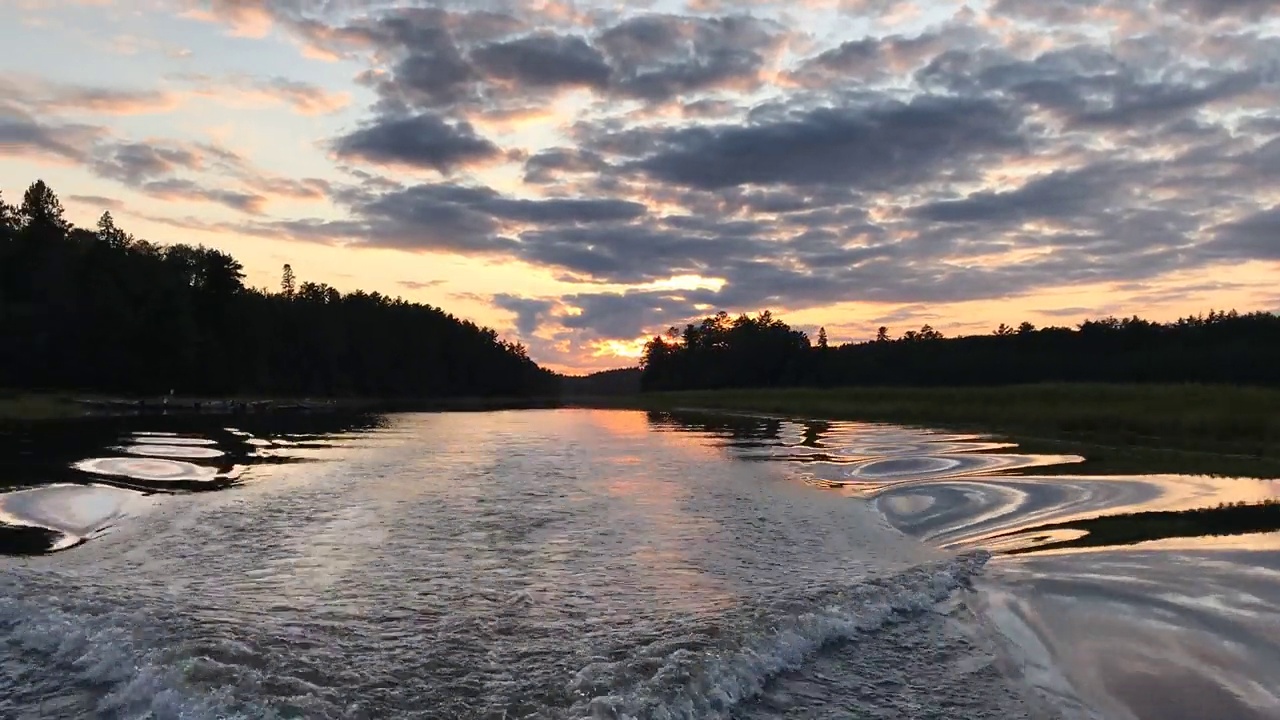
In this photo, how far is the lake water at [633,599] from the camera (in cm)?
717

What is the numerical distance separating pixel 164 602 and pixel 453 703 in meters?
4.75

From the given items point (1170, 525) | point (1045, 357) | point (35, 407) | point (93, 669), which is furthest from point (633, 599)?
point (1045, 357)

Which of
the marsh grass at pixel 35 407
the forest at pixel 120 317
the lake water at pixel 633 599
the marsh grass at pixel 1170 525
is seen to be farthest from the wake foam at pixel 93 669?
the forest at pixel 120 317

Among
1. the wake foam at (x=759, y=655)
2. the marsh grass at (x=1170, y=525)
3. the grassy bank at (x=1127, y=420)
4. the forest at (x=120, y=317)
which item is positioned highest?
the forest at (x=120, y=317)

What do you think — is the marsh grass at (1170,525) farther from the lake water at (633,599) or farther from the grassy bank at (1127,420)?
the grassy bank at (1127,420)

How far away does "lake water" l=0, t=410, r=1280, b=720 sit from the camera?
23.5 ft

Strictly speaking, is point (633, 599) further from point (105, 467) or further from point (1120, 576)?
point (105, 467)

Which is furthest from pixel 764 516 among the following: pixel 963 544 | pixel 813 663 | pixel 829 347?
pixel 829 347

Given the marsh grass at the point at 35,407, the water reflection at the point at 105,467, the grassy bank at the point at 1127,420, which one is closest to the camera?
the water reflection at the point at 105,467

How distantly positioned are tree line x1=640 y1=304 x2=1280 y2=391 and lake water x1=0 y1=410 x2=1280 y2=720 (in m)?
76.0

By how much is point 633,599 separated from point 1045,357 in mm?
135540

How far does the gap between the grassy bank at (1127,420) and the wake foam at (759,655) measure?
13914mm

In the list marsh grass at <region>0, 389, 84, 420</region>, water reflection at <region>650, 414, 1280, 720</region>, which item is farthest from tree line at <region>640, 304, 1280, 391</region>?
marsh grass at <region>0, 389, 84, 420</region>

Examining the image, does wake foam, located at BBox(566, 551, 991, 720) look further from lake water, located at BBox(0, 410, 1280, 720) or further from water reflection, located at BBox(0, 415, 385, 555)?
water reflection, located at BBox(0, 415, 385, 555)
